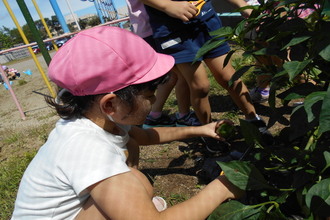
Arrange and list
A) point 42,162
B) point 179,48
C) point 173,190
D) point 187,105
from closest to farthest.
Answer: point 42,162
point 173,190
point 179,48
point 187,105

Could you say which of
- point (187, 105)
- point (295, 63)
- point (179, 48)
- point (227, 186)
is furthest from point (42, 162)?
point (187, 105)

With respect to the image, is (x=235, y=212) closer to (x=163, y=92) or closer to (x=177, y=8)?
(x=177, y=8)

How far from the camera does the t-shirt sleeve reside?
906mm

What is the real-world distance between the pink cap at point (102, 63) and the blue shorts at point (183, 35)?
738 mm

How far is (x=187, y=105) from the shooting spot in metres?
2.26

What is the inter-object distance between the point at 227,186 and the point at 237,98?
0.86 metres

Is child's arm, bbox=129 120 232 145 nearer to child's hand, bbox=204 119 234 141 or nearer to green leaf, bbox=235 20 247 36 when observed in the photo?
child's hand, bbox=204 119 234 141

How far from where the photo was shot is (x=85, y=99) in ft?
3.50

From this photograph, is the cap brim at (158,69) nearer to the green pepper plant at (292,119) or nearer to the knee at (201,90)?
the green pepper plant at (292,119)

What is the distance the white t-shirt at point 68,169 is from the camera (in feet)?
3.04

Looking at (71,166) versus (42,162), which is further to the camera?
(42,162)

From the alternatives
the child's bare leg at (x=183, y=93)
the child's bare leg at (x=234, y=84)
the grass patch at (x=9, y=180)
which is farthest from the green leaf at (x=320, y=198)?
the grass patch at (x=9, y=180)

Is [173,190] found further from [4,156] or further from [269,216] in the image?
[4,156]

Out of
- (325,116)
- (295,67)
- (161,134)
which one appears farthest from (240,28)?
(161,134)
